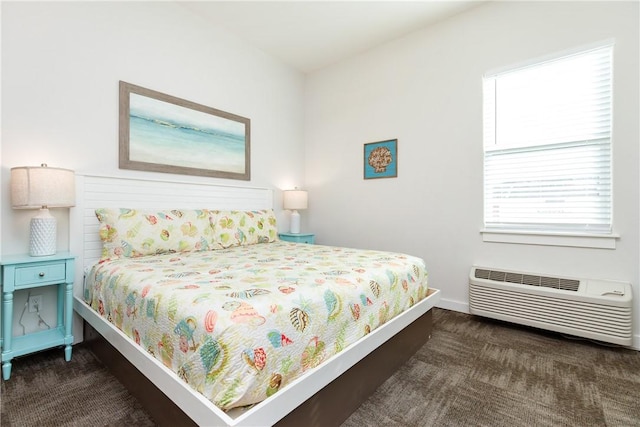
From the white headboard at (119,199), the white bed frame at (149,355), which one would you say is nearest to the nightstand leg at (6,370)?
the white bed frame at (149,355)

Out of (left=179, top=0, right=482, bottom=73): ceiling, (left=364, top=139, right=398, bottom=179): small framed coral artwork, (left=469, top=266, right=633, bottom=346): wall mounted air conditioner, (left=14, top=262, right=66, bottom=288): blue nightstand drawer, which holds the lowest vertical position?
(left=469, top=266, right=633, bottom=346): wall mounted air conditioner

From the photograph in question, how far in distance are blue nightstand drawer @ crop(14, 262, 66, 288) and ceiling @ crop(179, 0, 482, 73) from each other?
252cm

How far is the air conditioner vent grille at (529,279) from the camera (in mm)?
2338

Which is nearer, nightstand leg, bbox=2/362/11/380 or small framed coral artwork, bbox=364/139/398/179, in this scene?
nightstand leg, bbox=2/362/11/380

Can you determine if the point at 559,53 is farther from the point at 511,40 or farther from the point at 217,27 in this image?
the point at 217,27

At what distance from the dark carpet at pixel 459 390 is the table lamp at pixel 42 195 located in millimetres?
775

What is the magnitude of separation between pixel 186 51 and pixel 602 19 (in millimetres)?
3465

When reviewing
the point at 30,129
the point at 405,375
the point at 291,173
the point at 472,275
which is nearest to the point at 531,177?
the point at 472,275

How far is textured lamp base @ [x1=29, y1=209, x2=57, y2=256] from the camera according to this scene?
1.93 meters

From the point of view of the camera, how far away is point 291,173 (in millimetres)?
4051

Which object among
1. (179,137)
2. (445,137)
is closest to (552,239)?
(445,137)

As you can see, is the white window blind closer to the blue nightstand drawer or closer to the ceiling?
the ceiling

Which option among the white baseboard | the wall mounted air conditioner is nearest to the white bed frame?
the wall mounted air conditioner

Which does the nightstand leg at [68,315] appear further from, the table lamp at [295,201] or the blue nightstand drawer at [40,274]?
the table lamp at [295,201]
